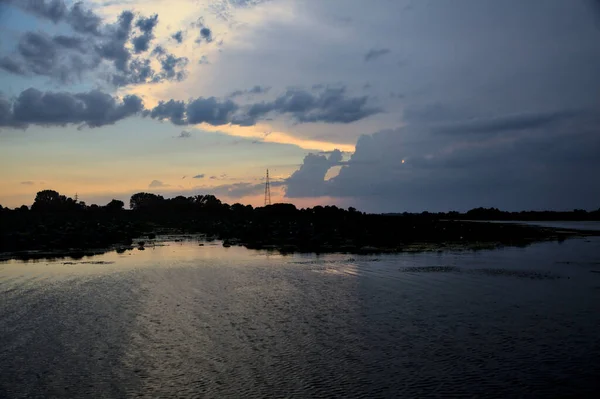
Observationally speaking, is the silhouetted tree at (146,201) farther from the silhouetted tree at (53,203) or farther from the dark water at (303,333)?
the dark water at (303,333)

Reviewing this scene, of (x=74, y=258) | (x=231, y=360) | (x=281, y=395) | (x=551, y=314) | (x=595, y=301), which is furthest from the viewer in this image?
(x=74, y=258)

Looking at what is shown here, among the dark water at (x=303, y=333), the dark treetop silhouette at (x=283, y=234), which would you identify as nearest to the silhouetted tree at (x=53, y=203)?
the dark treetop silhouette at (x=283, y=234)

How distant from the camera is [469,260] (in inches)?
1853

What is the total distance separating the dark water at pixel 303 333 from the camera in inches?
612

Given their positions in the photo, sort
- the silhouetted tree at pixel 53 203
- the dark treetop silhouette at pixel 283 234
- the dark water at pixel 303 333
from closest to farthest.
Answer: the dark water at pixel 303 333 → the dark treetop silhouette at pixel 283 234 → the silhouetted tree at pixel 53 203

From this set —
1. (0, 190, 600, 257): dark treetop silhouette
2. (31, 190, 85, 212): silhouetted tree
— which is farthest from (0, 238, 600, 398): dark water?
(31, 190, 85, 212): silhouetted tree

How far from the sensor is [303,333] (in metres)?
21.2

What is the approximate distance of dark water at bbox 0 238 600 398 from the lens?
15.6 meters

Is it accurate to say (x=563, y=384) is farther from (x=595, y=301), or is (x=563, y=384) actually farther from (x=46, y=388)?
(x=46, y=388)

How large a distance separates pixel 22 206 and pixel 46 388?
→ 111 meters

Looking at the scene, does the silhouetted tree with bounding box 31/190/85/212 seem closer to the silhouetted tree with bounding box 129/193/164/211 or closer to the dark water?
the silhouetted tree with bounding box 129/193/164/211

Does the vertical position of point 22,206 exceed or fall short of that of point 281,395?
it exceeds it

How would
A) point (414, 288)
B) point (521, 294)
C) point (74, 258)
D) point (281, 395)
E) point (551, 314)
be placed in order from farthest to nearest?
point (74, 258), point (414, 288), point (521, 294), point (551, 314), point (281, 395)

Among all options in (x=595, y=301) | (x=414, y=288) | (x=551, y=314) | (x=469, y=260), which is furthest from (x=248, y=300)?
(x=469, y=260)
